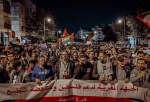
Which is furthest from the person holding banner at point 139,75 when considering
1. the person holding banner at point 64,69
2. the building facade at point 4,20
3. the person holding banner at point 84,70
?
the building facade at point 4,20

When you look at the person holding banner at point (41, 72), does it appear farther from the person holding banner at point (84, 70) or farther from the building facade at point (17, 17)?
the building facade at point (17, 17)

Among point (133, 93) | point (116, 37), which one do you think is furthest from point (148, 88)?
point (116, 37)

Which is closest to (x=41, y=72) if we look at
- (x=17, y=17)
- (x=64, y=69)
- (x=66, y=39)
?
(x=64, y=69)

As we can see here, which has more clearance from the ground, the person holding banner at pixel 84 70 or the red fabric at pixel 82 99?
the person holding banner at pixel 84 70

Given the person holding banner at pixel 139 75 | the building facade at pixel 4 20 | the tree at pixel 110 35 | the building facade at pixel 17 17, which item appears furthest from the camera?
the tree at pixel 110 35

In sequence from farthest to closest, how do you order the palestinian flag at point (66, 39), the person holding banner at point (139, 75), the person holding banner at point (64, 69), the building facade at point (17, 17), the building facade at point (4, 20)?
the building facade at point (17, 17), the building facade at point (4, 20), the palestinian flag at point (66, 39), the person holding banner at point (64, 69), the person holding banner at point (139, 75)

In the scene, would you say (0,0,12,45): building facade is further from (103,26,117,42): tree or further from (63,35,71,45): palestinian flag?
(103,26,117,42): tree

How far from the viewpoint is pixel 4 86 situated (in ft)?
32.7

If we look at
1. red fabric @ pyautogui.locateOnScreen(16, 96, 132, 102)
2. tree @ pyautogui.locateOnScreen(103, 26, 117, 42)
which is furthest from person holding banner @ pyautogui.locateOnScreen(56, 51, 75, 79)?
tree @ pyautogui.locateOnScreen(103, 26, 117, 42)

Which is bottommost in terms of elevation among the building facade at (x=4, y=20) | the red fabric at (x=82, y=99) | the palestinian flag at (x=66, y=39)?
the red fabric at (x=82, y=99)

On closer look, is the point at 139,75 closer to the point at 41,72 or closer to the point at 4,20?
the point at 41,72

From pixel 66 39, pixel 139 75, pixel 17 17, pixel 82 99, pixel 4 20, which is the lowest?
pixel 82 99

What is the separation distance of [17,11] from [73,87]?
9428 cm

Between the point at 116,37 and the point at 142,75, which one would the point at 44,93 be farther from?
the point at 116,37
